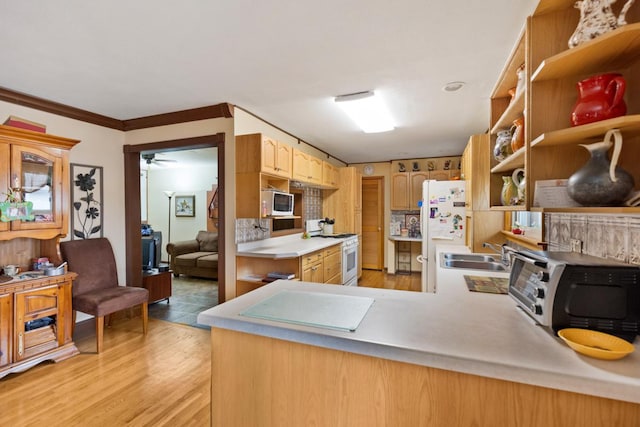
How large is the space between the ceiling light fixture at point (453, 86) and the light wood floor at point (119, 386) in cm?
314

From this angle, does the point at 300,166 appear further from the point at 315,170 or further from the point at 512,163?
the point at 512,163

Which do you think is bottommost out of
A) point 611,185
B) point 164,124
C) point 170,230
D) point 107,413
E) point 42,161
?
point 107,413

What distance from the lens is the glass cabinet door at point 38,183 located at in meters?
2.41

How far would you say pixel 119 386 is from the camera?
2.16 m

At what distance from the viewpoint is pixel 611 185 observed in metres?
0.97

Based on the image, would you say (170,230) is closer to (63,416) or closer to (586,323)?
(63,416)

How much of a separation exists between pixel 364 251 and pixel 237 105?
4.40m

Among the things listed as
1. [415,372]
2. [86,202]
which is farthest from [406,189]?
[415,372]

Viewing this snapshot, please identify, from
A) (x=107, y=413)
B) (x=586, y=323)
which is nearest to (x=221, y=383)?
(x=107, y=413)

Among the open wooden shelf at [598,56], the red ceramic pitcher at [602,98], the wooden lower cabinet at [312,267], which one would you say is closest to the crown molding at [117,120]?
the wooden lower cabinet at [312,267]

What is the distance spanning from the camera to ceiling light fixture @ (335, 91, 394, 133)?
2804mm

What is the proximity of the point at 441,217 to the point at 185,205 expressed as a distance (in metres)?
5.51

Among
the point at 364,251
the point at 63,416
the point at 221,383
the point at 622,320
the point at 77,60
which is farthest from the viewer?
the point at 364,251

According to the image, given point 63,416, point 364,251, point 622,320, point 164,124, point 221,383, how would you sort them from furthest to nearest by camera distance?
point 364,251, point 164,124, point 63,416, point 221,383, point 622,320
